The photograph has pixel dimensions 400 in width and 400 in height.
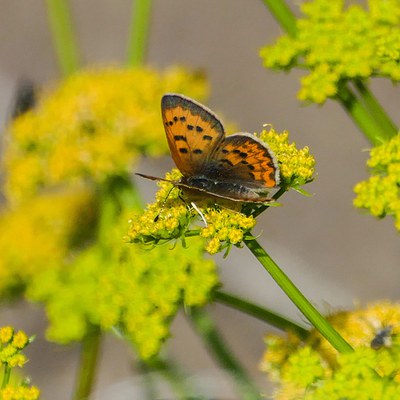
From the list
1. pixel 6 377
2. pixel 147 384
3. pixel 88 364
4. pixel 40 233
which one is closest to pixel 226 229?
pixel 6 377

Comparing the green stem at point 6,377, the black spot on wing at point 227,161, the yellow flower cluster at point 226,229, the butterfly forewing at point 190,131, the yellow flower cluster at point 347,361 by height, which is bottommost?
the yellow flower cluster at point 347,361

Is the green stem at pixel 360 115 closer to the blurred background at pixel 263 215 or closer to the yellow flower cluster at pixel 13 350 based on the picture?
the yellow flower cluster at pixel 13 350

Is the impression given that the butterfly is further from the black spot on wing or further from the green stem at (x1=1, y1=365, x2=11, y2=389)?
the green stem at (x1=1, y1=365, x2=11, y2=389)

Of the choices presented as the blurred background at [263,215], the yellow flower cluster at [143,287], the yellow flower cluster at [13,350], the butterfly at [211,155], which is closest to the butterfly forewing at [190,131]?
the butterfly at [211,155]

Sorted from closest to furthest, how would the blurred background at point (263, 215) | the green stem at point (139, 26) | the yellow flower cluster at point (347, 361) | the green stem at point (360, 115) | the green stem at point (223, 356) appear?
the yellow flower cluster at point (347, 361) < the green stem at point (360, 115) < the green stem at point (223, 356) < the green stem at point (139, 26) < the blurred background at point (263, 215)

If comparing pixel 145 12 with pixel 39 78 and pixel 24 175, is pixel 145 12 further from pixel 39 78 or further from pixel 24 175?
pixel 39 78

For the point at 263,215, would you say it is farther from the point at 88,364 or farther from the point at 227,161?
the point at 227,161

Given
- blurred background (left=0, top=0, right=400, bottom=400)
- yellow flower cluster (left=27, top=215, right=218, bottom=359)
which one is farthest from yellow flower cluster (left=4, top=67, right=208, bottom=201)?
blurred background (left=0, top=0, right=400, bottom=400)
